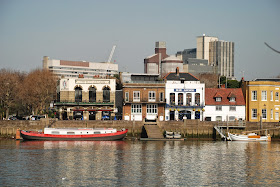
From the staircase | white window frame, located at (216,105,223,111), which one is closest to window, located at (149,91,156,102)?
the staircase

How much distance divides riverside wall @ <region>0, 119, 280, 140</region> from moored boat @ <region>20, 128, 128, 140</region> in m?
4.17

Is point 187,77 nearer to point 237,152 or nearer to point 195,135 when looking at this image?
point 195,135

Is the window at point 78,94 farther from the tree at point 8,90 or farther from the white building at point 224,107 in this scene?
the white building at point 224,107

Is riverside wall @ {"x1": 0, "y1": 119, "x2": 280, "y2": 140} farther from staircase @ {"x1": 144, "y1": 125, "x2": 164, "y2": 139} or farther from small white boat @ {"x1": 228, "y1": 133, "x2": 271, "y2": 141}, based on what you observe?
small white boat @ {"x1": 228, "y1": 133, "x2": 271, "y2": 141}

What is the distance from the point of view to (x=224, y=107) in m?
110

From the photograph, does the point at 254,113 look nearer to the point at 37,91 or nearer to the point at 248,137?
the point at 248,137

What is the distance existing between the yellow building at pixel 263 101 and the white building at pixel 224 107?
186 centimetres

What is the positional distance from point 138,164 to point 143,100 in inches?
1665

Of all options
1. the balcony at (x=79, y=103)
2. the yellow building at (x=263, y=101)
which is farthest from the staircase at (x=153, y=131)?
the yellow building at (x=263, y=101)

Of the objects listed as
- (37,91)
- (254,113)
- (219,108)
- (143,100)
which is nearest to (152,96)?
(143,100)

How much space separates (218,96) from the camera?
363 feet

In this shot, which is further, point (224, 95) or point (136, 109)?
point (224, 95)

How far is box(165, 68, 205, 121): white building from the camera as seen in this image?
362ft

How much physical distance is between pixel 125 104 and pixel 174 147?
24937 millimetres
